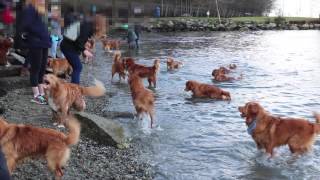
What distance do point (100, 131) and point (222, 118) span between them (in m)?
3.89

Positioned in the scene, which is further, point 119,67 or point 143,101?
point 119,67

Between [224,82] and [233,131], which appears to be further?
[224,82]

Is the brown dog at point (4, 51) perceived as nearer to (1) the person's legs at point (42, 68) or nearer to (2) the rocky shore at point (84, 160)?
(2) the rocky shore at point (84, 160)

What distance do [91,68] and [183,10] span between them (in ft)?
133

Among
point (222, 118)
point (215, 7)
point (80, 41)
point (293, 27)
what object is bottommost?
A: point (222, 118)

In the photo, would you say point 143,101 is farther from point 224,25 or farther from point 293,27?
point 293,27

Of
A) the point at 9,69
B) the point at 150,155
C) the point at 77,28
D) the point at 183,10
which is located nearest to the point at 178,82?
the point at 9,69

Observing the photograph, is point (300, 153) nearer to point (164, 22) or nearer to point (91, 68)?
point (91, 68)

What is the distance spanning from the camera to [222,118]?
11.3 m


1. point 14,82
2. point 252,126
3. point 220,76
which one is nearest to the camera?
point 252,126

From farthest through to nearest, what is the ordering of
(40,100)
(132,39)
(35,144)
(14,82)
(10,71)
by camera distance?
(132,39) < (10,71) < (14,82) < (40,100) < (35,144)

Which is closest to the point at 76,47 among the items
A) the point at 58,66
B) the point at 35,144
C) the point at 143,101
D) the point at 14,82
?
the point at 143,101

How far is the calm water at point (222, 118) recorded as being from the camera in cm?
788

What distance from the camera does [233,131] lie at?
10.1 m
